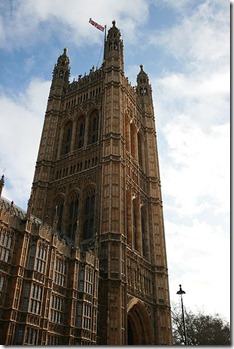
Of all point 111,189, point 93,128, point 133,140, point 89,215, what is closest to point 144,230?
point 89,215

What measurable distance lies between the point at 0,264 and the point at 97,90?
3160 cm

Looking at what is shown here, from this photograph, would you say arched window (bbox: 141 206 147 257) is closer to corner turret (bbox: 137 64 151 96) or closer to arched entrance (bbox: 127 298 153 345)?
arched entrance (bbox: 127 298 153 345)

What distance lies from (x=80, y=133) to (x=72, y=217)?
42.1 ft

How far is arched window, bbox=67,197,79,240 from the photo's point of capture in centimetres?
3641

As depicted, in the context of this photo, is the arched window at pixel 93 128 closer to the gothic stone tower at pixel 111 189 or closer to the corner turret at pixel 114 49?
the gothic stone tower at pixel 111 189

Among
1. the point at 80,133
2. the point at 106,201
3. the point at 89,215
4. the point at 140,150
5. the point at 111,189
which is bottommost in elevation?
the point at 89,215

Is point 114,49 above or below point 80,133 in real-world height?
above

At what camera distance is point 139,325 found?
1307 inches

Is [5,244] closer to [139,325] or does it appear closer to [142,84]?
[139,325]

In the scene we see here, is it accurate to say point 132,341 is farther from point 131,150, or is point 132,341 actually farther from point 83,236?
point 131,150

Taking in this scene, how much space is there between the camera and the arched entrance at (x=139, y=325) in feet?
107

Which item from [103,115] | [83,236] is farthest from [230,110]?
[103,115]

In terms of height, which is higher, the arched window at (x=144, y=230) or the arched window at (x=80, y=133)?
the arched window at (x=80, y=133)

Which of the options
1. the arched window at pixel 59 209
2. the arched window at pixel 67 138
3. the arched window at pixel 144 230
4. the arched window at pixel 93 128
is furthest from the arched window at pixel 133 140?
the arched window at pixel 59 209
